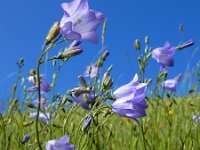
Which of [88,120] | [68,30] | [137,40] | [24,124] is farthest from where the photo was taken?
[137,40]

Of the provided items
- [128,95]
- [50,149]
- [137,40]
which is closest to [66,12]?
[128,95]

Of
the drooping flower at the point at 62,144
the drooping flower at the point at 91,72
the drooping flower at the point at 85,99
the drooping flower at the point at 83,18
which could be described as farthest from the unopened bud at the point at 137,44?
the drooping flower at the point at 62,144

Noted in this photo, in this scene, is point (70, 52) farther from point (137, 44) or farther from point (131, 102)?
point (137, 44)

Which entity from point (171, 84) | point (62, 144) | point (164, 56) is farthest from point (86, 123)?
point (171, 84)

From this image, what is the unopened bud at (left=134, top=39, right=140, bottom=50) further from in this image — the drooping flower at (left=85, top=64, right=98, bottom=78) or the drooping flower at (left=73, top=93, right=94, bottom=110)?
the drooping flower at (left=73, top=93, right=94, bottom=110)

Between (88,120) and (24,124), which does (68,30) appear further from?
(24,124)

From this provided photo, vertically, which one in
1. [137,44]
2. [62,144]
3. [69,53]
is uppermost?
[137,44]

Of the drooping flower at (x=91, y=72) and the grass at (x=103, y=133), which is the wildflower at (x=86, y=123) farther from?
the drooping flower at (x=91, y=72)

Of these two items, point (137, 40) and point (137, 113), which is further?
point (137, 40)
